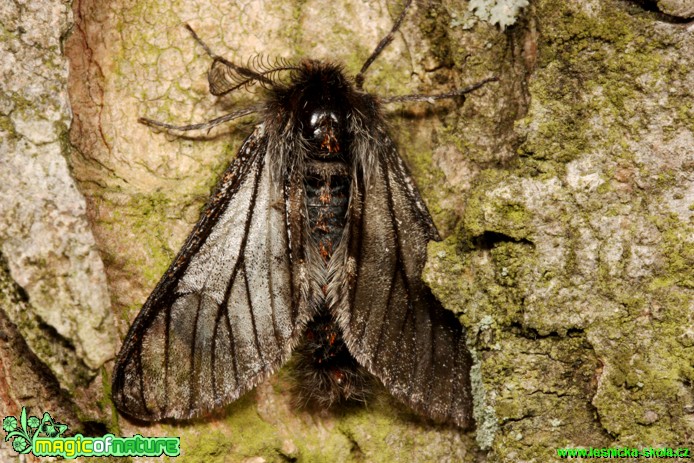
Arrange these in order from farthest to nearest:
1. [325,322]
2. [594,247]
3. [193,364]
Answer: [325,322] → [193,364] → [594,247]

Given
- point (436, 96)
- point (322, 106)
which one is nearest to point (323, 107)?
point (322, 106)

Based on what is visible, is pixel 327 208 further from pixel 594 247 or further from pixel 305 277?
pixel 594 247

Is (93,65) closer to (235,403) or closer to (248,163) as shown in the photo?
(248,163)

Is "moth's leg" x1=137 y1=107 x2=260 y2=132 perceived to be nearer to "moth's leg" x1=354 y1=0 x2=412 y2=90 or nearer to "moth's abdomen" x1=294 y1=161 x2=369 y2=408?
"moth's abdomen" x1=294 y1=161 x2=369 y2=408

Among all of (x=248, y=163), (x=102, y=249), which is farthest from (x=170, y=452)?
(x=248, y=163)

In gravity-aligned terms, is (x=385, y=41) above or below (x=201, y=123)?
above

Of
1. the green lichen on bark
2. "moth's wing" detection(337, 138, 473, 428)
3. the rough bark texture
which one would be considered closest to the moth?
"moth's wing" detection(337, 138, 473, 428)

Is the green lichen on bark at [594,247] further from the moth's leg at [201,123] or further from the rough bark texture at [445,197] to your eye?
the moth's leg at [201,123]
